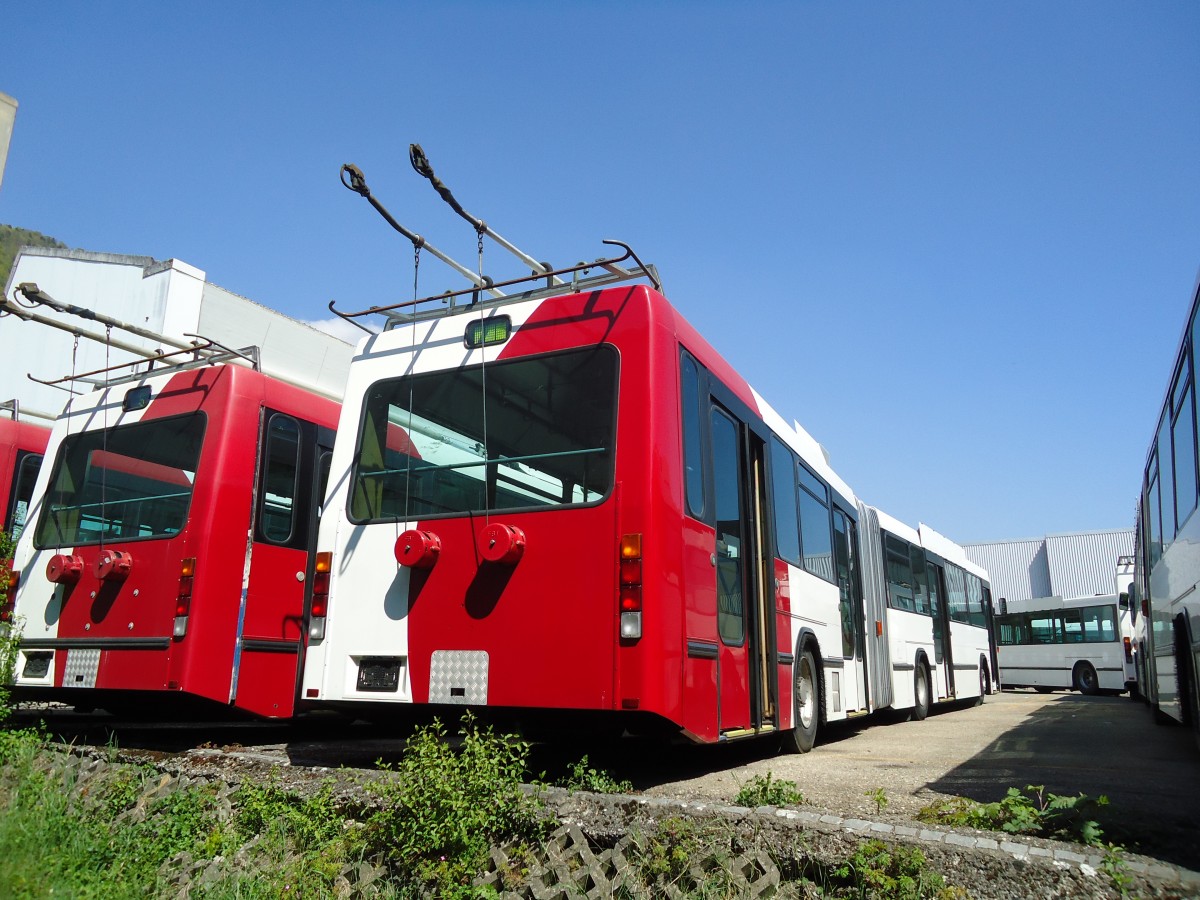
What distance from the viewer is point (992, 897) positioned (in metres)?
3.21

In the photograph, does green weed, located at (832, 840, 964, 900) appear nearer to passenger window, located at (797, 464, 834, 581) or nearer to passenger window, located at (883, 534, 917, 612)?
passenger window, located at (797, 464, 834, 581)

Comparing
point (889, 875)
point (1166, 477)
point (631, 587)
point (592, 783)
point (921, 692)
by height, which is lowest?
point (889, 875)

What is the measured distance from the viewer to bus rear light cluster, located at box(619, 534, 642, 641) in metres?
4.94

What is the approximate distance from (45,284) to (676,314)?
20.4 metres

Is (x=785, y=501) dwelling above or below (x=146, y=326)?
below

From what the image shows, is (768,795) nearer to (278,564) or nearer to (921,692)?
(278,564)

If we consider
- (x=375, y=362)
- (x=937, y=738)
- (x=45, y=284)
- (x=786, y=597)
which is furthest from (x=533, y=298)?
(x=45, y=284)

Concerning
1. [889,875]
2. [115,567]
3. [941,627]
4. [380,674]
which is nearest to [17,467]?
[115,567]

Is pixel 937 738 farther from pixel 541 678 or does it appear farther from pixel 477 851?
pixel 477 851

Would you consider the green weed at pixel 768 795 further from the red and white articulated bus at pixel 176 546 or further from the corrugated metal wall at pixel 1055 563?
the corrugated metal wall at pixel 1055 563

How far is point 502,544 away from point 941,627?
1280 centimetres

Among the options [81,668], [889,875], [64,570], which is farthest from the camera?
[64,570]

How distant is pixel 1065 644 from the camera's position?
2859 cm

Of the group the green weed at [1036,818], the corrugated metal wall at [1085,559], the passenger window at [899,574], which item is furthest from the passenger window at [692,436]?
the corrugated metal wall at [1085,559]
